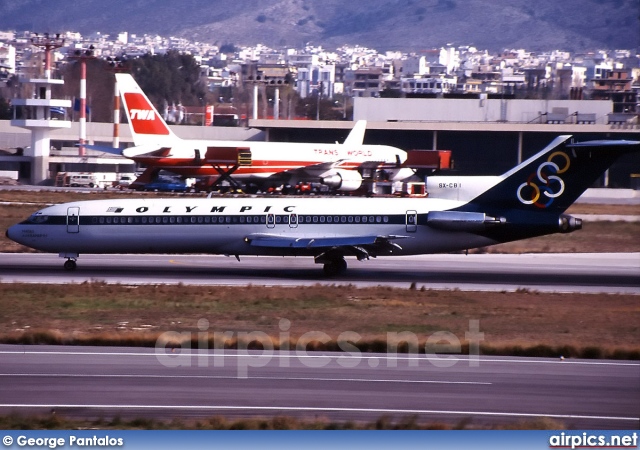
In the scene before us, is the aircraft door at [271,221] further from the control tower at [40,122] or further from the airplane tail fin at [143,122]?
the control tower at [40,122]

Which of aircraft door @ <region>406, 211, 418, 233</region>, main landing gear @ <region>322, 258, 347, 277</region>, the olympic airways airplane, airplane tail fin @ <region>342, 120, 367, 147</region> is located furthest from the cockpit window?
airplane tail fin @ <region>342, 120, 367, 147</region>

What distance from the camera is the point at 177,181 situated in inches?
3115

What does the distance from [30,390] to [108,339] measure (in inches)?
196

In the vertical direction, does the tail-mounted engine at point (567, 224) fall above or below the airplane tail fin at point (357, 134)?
below

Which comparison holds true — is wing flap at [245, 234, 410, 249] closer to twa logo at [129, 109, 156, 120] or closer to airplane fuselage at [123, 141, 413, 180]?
airplane fuselage at [123, 141, 413, 180]

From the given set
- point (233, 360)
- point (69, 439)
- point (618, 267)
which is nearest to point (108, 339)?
point (233, 360)

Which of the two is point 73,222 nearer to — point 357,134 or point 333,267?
point 333,267

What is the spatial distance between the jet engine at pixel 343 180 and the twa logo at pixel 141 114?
1508 cm

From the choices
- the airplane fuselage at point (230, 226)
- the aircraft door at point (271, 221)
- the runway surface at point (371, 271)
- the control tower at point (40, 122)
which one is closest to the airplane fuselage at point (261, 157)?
the control tower at point (40, 122)

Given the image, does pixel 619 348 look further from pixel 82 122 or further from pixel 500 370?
pixel 82 122

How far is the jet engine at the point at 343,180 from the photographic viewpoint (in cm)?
7344

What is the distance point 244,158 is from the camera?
7338 cm

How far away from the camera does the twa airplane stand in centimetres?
7312

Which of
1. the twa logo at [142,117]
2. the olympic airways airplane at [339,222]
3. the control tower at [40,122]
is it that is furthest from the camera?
the control tower at [40,122]
